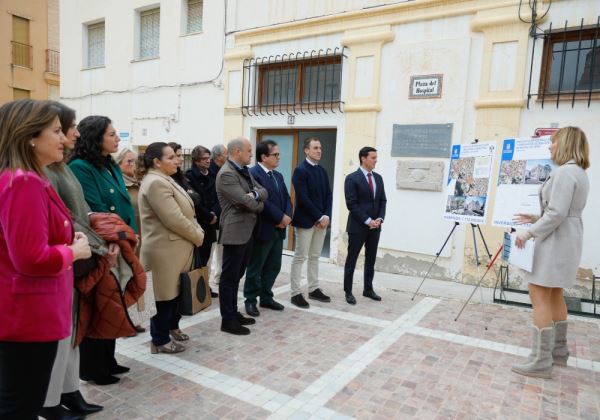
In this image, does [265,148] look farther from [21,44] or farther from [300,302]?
[21,44]

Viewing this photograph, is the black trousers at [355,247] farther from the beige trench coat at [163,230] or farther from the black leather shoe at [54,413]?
the black leather shoe at [54,413]

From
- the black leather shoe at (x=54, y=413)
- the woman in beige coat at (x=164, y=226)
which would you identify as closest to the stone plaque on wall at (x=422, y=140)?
the woman in beige coat at (x=164, y=226)

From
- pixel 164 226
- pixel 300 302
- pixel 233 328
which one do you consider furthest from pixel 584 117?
pixel 164 226

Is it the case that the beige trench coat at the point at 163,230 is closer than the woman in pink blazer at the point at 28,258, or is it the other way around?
the woman in pink blazer at the point at 28,258

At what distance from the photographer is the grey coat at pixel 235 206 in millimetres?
4027

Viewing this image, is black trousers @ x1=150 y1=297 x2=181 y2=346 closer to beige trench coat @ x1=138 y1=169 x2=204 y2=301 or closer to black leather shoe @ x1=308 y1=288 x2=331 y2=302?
beige trench coat @ x1=138 y1=169 x2=204 y2=301

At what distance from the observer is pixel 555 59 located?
5781mm

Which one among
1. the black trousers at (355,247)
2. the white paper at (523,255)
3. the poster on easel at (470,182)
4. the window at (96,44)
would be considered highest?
the window at (96,44)

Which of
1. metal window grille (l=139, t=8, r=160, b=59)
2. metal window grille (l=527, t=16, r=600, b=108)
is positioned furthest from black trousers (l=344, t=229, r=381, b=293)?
metal window grille (l=139, t=8, r=160, b=59)

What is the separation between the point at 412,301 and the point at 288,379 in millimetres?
2683

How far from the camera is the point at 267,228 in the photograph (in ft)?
15.0

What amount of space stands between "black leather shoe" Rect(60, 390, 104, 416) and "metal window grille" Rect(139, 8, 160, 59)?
8.72 meters

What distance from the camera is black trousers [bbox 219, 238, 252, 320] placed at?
161 inches

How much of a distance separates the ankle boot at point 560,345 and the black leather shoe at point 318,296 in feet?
8.04
